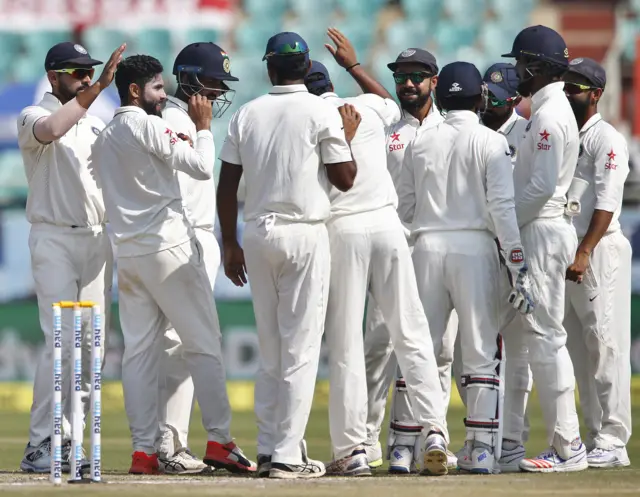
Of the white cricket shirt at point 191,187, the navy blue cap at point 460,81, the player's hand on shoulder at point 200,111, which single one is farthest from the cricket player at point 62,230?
the navy blue cap at point 460,81

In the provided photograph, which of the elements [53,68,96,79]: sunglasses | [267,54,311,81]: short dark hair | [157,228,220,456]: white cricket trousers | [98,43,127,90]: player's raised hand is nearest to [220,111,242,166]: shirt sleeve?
[267,54,311,81]: short dark hair

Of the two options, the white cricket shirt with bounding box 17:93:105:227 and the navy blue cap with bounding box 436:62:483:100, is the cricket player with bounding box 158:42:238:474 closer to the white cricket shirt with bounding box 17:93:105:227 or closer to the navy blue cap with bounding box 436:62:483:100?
the white cricket shirt with bounding box 17:93:105:227

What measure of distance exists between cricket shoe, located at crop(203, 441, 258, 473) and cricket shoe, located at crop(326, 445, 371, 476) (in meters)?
0.48

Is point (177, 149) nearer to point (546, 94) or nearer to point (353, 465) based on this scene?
point (353, 465)

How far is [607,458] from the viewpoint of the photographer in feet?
24.5

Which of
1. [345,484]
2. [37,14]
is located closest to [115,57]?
[345,484]

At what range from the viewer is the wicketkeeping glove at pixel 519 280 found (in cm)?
677

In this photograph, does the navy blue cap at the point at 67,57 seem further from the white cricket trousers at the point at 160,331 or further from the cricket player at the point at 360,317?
the cricket player at the point at 360,317

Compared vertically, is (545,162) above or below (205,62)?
below

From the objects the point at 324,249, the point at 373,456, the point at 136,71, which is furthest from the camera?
the point at 373,456

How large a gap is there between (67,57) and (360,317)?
205 centimetres

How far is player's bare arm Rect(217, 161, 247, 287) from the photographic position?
664cm

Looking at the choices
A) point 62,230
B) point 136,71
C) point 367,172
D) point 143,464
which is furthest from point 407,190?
point 143,464

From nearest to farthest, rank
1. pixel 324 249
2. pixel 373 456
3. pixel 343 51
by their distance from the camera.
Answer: pixel 324 249
pixel 343 51
pixel 373 456
